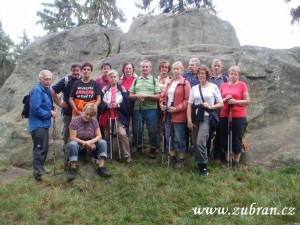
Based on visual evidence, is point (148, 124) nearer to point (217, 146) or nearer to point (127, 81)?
point (127, 81)

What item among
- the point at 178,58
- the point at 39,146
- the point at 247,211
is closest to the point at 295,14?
the point at 178,58

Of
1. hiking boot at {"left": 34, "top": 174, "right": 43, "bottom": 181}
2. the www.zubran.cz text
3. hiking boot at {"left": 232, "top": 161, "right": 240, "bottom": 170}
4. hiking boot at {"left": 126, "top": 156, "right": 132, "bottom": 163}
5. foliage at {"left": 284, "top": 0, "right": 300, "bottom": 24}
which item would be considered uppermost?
foliage at {"left": 284, "top": 0, "right": 300, "bottom": 24}

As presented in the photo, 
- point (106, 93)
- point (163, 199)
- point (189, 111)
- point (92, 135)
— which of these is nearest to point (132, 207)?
point (163, 199)

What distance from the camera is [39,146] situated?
736 cm

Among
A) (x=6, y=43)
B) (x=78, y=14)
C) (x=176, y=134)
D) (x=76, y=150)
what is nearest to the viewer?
(x=76, y=150)

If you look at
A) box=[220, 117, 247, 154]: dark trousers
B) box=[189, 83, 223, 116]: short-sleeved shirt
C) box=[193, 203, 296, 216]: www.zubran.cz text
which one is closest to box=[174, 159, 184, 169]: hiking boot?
box=[220, 117, 247, 154]: dark trousers

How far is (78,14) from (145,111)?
842 inches

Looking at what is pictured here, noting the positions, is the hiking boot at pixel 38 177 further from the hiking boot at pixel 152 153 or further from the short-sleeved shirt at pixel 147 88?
the short-sleeved shirt at pixel 147 88

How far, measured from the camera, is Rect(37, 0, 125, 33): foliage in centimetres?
2438

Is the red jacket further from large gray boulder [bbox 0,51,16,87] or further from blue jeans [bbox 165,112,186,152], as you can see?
large gray boulder [bbox 0,51,16,87]

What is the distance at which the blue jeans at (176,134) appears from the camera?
7582mm

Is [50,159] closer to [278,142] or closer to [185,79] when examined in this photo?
[185,79]

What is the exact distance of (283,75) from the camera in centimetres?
1029

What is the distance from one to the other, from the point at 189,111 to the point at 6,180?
189 inches
